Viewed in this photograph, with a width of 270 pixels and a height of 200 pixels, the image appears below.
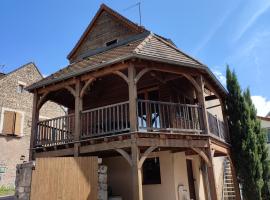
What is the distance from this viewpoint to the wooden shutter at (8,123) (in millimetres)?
20337

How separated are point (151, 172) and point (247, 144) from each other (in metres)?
4.27

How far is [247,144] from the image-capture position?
39.8 feet

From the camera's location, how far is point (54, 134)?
35.9 feet

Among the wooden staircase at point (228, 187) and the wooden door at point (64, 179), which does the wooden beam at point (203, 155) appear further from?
the wooden staircase at point (228, 187)

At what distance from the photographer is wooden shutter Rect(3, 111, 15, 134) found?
20337mm

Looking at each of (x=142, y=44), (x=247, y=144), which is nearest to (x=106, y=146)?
(x=142, y=44)

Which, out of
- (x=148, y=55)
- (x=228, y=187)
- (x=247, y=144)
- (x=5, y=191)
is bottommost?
(x=228, y=187)

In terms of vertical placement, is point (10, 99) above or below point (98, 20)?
below

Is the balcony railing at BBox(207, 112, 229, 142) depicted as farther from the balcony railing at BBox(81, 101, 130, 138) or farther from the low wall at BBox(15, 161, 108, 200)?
the low wall at BBox(15, 161, 108, 200)

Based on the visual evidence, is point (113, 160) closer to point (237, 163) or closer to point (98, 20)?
point (237, 163)

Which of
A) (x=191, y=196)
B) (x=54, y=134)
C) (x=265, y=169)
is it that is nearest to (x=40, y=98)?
(x=54, y=134)

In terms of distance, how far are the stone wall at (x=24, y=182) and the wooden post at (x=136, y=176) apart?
282cm

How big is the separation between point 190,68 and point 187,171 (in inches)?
A: 173

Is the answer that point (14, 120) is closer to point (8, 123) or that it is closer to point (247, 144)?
point (8, 123)
